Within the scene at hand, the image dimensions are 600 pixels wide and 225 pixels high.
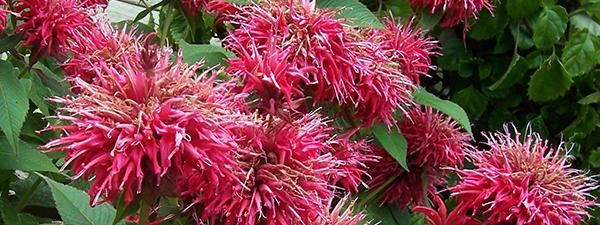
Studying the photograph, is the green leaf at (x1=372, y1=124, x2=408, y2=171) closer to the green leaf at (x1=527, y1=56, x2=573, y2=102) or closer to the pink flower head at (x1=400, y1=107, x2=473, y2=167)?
the pink flower head at (x1=400, y1=107, x2=473, y2=167)

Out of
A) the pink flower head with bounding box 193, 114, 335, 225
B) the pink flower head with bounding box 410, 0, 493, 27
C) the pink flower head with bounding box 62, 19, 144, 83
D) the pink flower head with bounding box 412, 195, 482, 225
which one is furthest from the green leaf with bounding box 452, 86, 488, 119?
the pink flower head with bounding box 193, 114, 335, 225

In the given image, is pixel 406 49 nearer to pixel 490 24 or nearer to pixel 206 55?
pixel 206 55

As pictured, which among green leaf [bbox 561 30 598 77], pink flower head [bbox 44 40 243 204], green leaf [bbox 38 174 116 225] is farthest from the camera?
green leaf [bbox 561 30 598 77]

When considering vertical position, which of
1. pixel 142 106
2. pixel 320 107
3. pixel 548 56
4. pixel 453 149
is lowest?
pixel 548 56

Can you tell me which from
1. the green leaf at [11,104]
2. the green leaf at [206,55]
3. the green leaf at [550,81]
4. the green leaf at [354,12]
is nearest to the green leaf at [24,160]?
the green leaf at [11,104]

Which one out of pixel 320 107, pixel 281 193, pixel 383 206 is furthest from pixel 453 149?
pixel 281 193

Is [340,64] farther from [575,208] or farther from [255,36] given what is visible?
[575,208]
